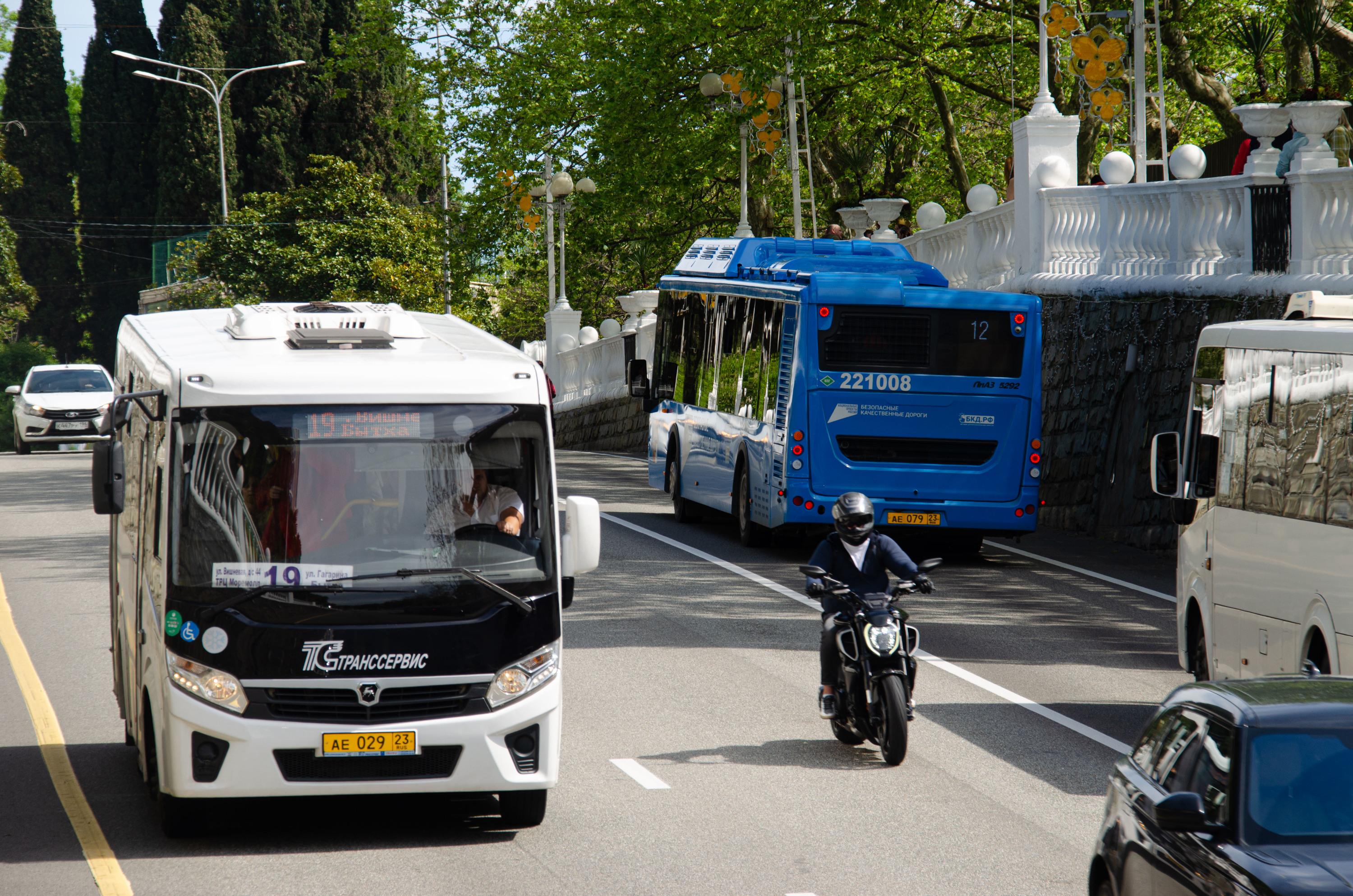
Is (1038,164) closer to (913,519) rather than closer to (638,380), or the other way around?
(638,380)

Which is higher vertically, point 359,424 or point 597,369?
point 359,424

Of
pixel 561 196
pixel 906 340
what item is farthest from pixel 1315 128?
pixel 561 196

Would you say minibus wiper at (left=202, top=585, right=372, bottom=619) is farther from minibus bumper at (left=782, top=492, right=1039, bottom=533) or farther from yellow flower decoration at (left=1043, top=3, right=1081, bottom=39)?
yellow flower decoration at (left=1043, top=3, right=1081, bottom=39)

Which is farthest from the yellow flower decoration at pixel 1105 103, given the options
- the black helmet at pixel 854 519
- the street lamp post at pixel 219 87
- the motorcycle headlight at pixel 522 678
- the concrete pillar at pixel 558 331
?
the street lamp post at pixel 219 87

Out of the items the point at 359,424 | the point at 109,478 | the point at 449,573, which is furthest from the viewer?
the point at 109,478

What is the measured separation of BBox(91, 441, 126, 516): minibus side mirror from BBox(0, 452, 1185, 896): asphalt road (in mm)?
1554

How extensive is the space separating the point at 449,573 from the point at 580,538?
2.31 ft

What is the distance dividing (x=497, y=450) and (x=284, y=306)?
8.12 feet

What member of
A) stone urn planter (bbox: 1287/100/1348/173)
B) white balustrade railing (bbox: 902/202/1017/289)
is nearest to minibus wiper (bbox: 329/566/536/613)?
stone urn planter (bbox: 1287/100/1348/173)

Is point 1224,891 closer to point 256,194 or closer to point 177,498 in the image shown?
point 177,498

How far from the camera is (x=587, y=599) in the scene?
16047 mm

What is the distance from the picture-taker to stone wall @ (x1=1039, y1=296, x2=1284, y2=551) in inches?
763

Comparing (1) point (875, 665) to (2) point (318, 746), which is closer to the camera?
(2) point (318, 746)

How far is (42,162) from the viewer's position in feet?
260
